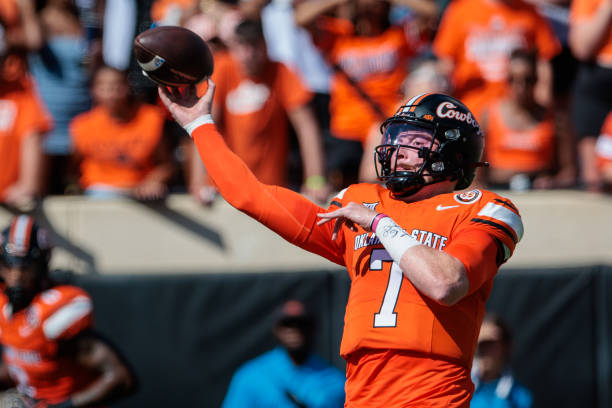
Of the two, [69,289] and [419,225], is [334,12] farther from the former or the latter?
[419,225]

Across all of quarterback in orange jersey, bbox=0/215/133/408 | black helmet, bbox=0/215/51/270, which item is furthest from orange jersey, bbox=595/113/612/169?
black helmet, bbox=0/215/51/270

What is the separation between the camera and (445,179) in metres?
3.34

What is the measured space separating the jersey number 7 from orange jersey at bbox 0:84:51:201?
4599mm

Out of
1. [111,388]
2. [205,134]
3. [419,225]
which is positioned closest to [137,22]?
[111,388]

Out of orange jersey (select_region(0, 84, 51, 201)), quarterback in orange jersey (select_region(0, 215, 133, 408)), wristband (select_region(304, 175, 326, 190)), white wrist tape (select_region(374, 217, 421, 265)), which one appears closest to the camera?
white wrist tape (select_region(374, 217, 421, 265))

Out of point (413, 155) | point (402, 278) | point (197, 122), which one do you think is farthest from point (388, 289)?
point (197, 122)

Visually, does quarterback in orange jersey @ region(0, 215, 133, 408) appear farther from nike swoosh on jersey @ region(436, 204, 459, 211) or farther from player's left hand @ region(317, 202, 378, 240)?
nike swoosh on jersey @ region(436, 204, 459, 211)

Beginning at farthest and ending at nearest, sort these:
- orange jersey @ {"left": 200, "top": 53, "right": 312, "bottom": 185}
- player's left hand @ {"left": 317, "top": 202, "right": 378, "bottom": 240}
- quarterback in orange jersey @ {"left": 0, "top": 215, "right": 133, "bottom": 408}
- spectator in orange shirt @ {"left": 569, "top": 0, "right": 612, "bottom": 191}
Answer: orange jersey @ {"left": 200, "top": 53, "right": 312, "bottom": 185}
spectator in orange shirt @ {"left": 569, "top": 0, "right": 612, "bottom": 191}
quarterback in orange jersey @ {"left": 0, "top": 215, "right": 133, "bottom": 408}
player's left hand @ {"left": 317, "top": 202, "right": 378, "bottom": 240}

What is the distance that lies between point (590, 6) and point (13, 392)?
4942 millimetres

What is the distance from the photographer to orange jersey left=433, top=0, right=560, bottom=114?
23.1 feet

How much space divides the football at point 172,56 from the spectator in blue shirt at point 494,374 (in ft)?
10.3

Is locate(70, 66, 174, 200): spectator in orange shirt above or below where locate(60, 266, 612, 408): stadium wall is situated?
above

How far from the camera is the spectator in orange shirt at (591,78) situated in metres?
6.75

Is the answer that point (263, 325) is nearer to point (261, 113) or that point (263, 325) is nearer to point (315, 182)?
point (315, 182)
